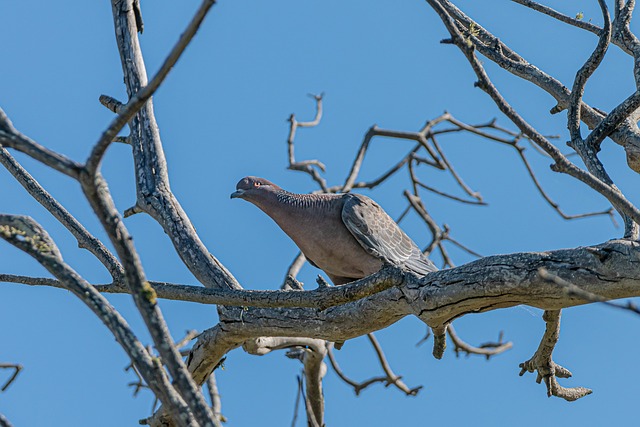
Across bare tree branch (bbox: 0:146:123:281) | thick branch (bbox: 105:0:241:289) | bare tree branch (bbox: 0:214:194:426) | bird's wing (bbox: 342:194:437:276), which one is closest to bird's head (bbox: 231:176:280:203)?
bird's wing (bbox: 342:194:437:276)

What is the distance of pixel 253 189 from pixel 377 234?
106 cm

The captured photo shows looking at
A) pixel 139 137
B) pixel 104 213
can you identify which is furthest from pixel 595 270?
pixel 139 137

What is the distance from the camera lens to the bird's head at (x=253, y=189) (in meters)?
6.77

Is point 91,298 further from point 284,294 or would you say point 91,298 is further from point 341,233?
point 341,233

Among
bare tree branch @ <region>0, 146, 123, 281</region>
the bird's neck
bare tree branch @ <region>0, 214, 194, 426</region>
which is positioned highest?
the bird's neck

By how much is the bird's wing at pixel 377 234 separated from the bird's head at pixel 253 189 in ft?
2.00

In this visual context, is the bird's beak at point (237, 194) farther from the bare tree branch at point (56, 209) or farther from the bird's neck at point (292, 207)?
the bare tree branch at point (56, 209)

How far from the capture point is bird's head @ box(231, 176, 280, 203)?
6.77 m

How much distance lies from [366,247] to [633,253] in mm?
3061

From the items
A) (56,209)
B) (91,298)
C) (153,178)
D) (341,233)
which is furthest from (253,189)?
(91,298)

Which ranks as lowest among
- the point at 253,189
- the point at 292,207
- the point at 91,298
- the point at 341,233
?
the point at 91,298

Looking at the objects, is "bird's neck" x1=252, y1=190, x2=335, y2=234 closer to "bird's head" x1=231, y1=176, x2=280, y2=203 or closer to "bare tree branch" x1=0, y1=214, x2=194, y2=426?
"bird's head" x1=231, y1=176, x2=280, y2=203

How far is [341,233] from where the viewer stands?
645 cm

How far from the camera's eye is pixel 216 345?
498 centimetres
